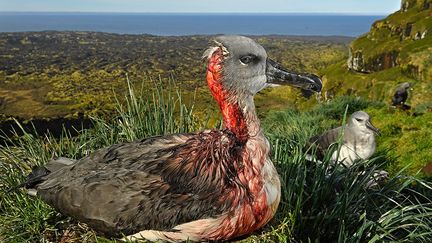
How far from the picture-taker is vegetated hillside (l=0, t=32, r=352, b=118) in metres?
46.5

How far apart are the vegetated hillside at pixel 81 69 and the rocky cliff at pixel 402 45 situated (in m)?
7.59

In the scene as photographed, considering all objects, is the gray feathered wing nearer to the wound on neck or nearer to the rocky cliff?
the wound on neck

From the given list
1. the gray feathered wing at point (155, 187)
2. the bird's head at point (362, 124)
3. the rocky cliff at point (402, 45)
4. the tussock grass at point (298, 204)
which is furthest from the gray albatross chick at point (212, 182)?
the rocky cliff at point (402, 45)

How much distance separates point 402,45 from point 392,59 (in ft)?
3.04

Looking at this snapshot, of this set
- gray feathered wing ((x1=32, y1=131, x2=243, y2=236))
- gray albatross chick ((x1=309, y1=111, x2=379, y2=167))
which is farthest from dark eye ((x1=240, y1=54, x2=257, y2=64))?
gray albatross chick ((x1=309, y1=111, x2=379, y2=167))

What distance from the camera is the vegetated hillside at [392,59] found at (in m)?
15.3

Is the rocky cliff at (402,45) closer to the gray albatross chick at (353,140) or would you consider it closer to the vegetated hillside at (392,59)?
the vegetated hillside at (392,59)

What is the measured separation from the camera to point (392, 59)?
838 inches

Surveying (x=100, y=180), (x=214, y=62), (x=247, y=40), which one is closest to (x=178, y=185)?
(x=100, y=180)

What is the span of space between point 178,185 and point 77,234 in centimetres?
122

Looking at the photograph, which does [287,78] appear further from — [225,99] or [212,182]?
[212,182]

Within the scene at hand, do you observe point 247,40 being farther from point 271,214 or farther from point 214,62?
point 271,214

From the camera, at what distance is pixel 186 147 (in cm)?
337

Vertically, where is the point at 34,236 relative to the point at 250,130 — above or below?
below
